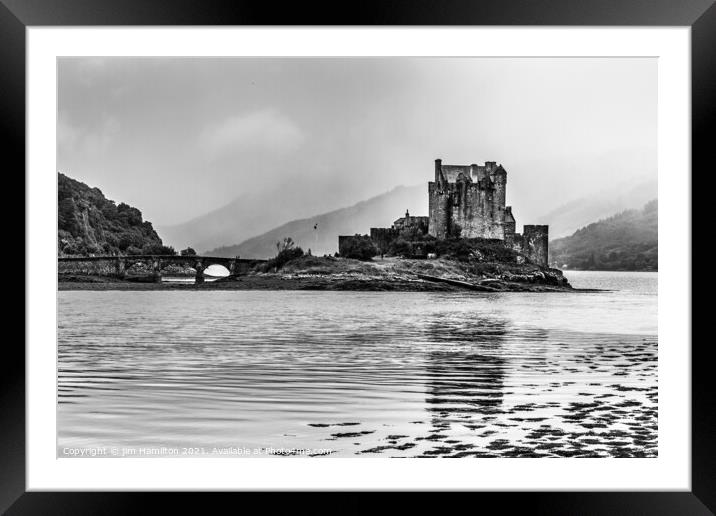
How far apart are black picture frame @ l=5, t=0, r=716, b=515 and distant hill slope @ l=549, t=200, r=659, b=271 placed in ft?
97.6

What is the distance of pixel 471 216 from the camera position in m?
33.2

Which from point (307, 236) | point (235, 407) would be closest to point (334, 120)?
point (307, 236)

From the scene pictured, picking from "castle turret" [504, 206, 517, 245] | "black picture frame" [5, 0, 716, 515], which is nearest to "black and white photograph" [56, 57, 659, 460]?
"castle turret" [504, 206, 517, 245]

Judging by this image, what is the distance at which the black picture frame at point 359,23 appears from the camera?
9.37 feet

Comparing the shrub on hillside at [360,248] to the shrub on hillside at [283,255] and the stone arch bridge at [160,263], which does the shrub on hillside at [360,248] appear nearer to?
the shrub on hillside at [283,255]

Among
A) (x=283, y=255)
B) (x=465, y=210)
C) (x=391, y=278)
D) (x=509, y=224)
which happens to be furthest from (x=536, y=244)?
(x=283, y=255)

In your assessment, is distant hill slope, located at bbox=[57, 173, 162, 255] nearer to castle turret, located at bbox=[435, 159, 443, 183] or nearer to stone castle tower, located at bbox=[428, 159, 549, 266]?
castle turret, located at bbox=[435, 159, 443, 183]

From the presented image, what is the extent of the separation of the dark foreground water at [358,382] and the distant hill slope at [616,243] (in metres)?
10.0

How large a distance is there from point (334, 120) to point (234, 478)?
28.2 meters

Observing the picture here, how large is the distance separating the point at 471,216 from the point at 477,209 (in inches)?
14.6

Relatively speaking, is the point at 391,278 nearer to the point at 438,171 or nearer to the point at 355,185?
the point at 355,185

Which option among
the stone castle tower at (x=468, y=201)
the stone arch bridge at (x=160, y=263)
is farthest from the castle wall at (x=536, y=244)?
the stone arch bridge at (x=160, y=263)

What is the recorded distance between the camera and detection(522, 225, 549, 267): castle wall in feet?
104

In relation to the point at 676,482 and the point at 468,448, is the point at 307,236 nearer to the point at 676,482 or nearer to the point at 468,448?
the point at 468,448
